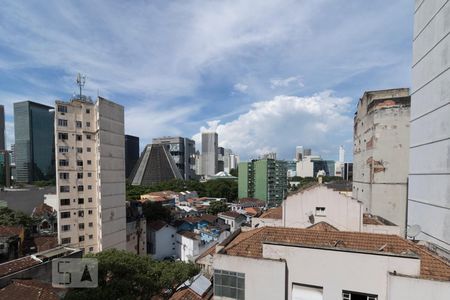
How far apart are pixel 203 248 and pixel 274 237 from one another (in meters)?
25.9

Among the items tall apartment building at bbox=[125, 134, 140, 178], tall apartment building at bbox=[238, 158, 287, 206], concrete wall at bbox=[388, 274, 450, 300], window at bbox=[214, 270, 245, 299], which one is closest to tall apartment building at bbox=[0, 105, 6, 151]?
tall apartment building at bbox=[125, 134, 140, 178]

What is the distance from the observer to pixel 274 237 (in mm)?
9812

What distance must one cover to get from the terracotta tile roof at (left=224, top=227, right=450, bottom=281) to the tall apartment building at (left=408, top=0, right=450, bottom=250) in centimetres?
1269

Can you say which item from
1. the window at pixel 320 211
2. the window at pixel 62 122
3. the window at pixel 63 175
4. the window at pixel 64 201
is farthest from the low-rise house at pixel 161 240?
the window at pixel 320 211

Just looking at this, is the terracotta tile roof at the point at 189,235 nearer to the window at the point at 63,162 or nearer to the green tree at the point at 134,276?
the green tree at the point at 134,276

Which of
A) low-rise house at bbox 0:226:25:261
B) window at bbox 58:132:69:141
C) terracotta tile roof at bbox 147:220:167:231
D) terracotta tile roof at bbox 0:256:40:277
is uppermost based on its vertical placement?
window at bbox 58:132:69:141

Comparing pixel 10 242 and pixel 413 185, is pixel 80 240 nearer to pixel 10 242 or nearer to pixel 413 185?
pixel 10 242

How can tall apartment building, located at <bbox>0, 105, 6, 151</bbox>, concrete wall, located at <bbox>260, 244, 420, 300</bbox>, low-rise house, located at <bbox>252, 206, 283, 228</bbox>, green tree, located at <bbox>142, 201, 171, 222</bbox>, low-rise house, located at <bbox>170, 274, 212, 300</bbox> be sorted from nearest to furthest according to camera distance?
concrete wall, located at <bbox>260, 244, 420, 300</bbox>, low-rise house, located at <bbox>170, 274, 212, 300</bbox>, low-rise house, located at <bbox>252, 206, 283, 228</bbox>, green tree, located at <bbox>142, 201, 171, 222</bbox>, tall apartment building, located at <bbox>0, 105, 6, 151</bbox>

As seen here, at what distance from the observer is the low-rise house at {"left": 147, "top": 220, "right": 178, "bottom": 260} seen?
123ft

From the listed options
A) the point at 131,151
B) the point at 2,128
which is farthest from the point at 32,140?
the point at 131,151

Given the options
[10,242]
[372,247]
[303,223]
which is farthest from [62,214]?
[372,247]

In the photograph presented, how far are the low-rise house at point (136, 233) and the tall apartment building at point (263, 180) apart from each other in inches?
1884

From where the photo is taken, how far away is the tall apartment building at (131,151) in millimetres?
119006

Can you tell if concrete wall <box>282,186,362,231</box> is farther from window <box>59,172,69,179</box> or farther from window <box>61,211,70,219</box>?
window <box>59,172,69,179</box>
